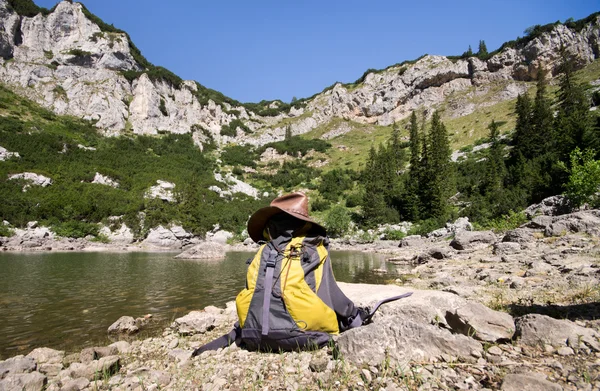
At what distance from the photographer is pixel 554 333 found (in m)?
2.44

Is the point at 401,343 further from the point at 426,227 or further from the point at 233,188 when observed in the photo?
the point at 233,188

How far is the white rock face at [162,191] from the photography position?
179ft

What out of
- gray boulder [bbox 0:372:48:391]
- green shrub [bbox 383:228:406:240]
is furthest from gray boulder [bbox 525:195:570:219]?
gray boulder [bbox 0:372:48:391]

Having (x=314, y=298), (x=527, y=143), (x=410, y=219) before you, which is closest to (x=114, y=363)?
(x=314, y=298)

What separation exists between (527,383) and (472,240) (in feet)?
59.9

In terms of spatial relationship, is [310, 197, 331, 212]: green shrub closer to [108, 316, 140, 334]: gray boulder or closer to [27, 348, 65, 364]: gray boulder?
[108, 316, 140, 334]: gray boulder

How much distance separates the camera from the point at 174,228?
47844 mm

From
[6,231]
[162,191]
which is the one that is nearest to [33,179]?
[6,231]

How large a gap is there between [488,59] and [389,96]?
36.0 meters

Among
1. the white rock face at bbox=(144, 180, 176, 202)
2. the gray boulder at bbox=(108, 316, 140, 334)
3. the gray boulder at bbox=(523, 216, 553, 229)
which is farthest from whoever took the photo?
the white rock face at bbox=(144, 180, 176, 202)

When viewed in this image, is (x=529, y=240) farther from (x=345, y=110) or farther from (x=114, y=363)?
(x=345, y=110)

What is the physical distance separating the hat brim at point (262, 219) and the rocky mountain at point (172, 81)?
97075 mm

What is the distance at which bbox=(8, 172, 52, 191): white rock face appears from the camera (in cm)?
4720

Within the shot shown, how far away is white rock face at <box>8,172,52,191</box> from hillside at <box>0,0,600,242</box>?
223mm
